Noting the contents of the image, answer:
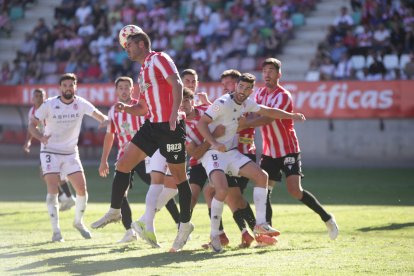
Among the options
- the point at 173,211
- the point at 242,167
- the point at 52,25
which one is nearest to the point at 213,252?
the point at 242,167

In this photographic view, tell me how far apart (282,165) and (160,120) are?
6.83 ft

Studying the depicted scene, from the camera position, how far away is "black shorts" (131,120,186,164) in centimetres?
1015

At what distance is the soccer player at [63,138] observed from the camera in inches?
494

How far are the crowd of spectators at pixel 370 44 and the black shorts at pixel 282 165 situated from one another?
13.9m

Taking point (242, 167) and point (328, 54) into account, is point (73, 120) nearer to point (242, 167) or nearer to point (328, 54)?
point (242, 167)

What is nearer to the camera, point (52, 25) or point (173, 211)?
point (173, 211)

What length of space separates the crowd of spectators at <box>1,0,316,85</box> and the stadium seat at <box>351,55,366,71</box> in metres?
3.13

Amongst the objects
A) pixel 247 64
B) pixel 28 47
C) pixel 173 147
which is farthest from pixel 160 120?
pixel 28 47

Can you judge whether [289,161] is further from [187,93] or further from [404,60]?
[404,60]

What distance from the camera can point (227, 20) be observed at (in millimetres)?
29609

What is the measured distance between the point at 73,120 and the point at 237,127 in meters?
2.89

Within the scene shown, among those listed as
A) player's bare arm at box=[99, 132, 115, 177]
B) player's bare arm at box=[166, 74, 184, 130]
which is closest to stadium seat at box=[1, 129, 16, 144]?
player's bare arm at box=[99, 132, 115, 177]

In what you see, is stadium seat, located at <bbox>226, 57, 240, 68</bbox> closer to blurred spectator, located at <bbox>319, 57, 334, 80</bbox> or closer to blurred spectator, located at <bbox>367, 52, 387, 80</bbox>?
blurred spectator, located at <bbox>319, 57, 334, 80</bbox>

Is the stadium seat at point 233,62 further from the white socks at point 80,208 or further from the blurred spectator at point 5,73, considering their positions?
the white socks at point 80,208
